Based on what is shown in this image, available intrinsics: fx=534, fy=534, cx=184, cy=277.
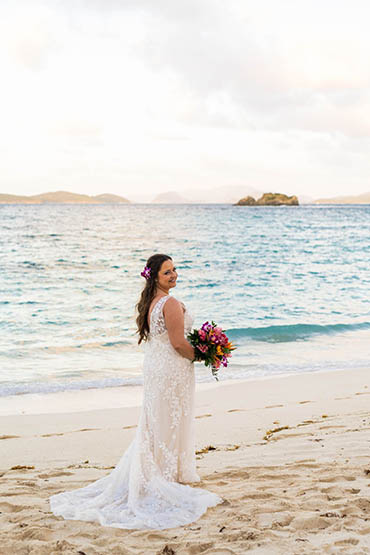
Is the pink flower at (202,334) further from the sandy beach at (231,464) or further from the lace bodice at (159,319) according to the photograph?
the sandy beach at (231,464)

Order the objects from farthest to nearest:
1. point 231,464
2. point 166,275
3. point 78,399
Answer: point 78,399 → point 231,464 → point 166,275

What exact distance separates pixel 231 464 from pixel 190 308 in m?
13.3

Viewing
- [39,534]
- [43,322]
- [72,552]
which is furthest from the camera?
[43,322]

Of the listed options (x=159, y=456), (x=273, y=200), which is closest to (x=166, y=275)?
(x=159, y=456)

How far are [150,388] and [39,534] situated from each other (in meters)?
1.42

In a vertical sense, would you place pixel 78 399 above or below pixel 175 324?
below

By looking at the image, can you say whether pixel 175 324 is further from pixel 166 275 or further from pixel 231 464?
pixel 231 464

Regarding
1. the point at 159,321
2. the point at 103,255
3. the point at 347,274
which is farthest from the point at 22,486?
the point at 103,255

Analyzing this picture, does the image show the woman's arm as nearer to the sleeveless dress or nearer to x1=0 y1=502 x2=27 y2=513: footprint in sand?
the sleeveless dress

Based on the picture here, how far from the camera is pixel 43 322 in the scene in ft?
51.4

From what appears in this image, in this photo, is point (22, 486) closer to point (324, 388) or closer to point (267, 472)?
point (267, 472)

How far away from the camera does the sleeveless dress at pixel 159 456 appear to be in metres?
4.35

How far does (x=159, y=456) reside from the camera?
4.62 metres

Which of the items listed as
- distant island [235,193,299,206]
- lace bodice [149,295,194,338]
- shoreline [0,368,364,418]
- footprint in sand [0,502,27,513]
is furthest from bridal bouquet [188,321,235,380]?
distant island [235,193,299,206]
